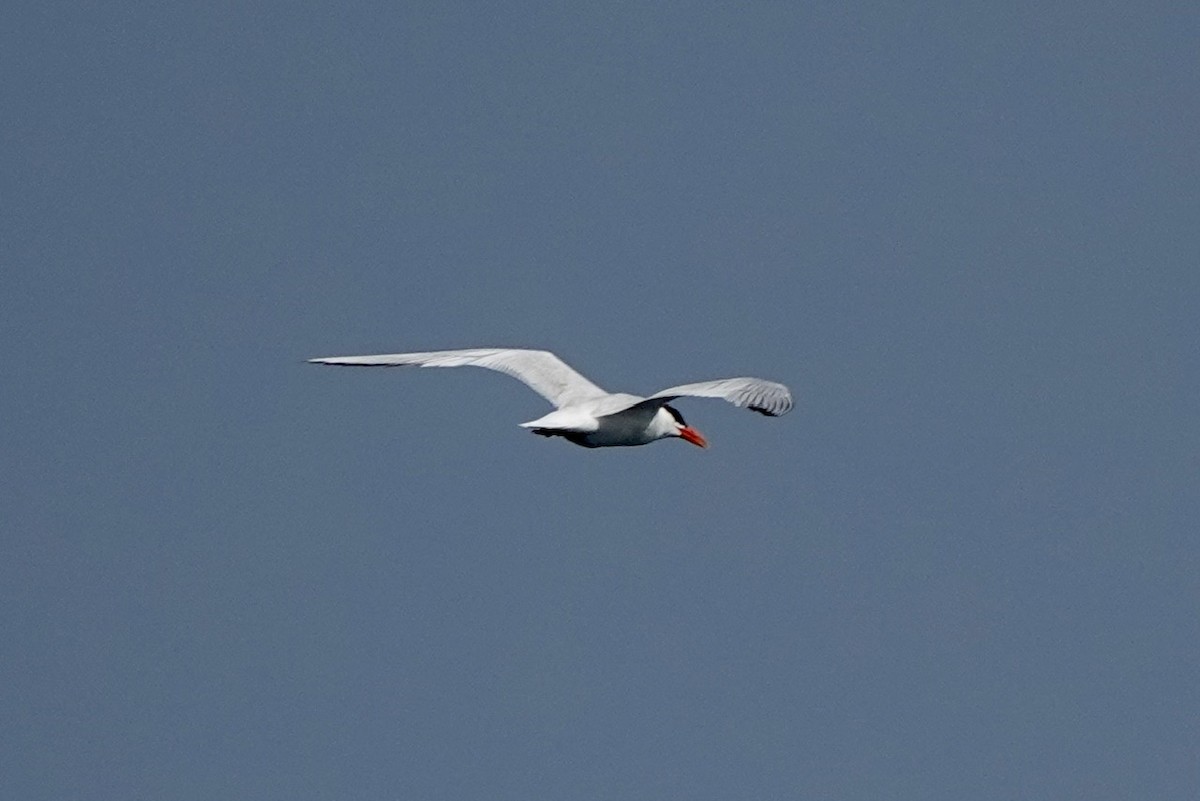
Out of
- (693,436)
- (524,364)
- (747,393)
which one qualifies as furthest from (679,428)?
(747,393)

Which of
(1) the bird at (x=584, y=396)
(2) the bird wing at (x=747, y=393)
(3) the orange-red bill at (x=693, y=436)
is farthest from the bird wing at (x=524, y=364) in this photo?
(2) the bird wing at (x=747, y=393)

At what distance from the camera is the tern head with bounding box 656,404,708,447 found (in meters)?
29.3

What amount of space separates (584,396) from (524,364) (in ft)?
4.20

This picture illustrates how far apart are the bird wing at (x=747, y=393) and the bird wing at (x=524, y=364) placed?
13.3 feet

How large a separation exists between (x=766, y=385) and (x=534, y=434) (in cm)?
346

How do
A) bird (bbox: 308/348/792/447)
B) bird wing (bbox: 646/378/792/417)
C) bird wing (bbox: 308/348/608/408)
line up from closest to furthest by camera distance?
bird wing (bbox: 646/378/792/417), bird (bbox: 308/348/792/447), bird wing (bbox: 308/348/608/408)

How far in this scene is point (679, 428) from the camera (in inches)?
1168

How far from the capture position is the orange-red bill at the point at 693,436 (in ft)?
97.8

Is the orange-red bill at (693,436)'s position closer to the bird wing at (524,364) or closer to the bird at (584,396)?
the bird at (584,396)

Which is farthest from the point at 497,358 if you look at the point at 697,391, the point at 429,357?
the point at 697,391

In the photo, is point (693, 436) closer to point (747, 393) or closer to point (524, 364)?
point (524, 364)

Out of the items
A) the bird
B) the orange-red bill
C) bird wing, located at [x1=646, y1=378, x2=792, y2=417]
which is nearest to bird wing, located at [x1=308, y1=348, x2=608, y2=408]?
the bird

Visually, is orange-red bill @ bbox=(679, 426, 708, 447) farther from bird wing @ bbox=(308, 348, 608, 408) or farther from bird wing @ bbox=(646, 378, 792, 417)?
bird wing @ bbox=(646, 378, 792, 417)

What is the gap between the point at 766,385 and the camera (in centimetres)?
2509
